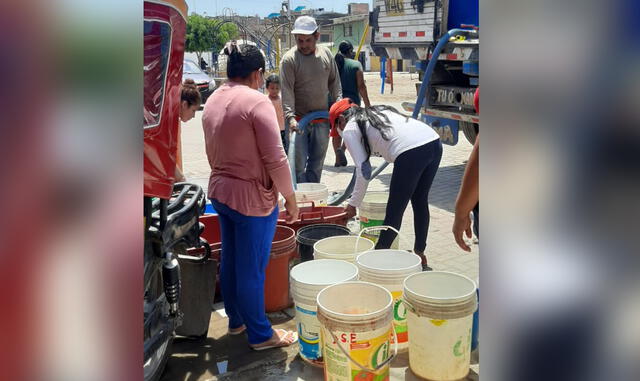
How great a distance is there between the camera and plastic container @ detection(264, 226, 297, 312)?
369 cm

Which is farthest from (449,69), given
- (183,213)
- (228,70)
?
(183,213)

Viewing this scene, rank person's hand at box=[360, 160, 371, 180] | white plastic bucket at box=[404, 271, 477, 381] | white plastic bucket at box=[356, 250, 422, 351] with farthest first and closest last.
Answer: person's hand at box=[360, 160, 371, 180]
white plastic bucket at box=[356, 250, 422, 351]
white plastic bucket at box=[404, 271, 477, 381]

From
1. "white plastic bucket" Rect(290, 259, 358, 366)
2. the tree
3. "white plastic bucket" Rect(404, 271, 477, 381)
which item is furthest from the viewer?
the tree

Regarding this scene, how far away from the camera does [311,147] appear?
592cm

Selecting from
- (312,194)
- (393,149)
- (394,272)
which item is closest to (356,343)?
(394,272)

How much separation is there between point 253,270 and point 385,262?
0.81m

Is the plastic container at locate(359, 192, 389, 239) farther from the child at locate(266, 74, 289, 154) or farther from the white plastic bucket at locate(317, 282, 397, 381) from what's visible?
the child at locate(266, 74, 289, 154)

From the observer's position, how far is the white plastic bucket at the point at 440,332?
273 centimetres

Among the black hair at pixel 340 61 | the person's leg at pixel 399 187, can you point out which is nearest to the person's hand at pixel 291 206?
the person's leg at pixel 399 187

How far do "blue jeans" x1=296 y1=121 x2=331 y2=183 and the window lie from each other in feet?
11.4

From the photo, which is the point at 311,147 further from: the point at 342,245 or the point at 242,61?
the point at 242,61

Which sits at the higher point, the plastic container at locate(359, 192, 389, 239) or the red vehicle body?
the red vehicle body

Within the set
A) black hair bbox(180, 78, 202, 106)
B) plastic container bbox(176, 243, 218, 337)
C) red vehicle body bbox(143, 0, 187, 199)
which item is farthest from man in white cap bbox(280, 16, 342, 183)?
red vehicle body bbox(143, 0, 187, 199)

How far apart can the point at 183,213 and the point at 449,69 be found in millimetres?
5435
